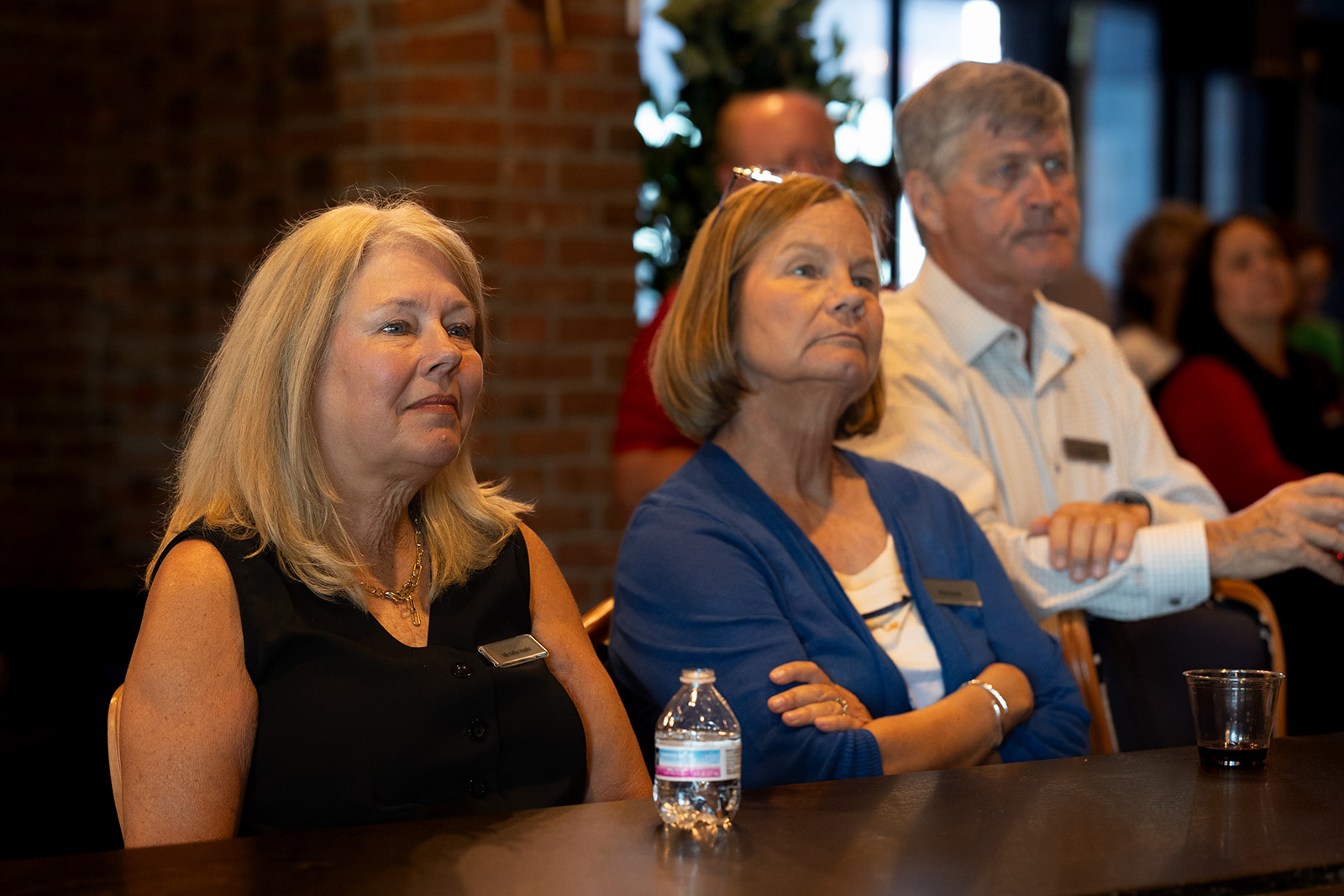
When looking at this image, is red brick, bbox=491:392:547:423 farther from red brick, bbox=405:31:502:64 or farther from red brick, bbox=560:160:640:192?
red brick, bbox=405:31:502:64

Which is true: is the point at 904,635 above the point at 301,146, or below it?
below

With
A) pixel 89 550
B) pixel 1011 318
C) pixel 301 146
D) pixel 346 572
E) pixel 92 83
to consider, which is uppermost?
pixel 92 83

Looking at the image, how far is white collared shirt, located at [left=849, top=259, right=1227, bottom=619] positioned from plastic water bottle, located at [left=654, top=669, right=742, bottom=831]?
3.85ft

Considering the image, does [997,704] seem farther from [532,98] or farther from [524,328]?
[532,98]

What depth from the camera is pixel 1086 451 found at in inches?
104

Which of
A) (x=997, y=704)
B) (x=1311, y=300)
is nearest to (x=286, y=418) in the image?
(x=997, y=704)

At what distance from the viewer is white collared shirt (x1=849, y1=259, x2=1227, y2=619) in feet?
7.41

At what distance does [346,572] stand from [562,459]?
1732 mm

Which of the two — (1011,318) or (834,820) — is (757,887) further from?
(1011,318)

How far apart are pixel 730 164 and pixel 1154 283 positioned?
2117 mm

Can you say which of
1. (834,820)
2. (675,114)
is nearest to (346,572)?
(834,820)

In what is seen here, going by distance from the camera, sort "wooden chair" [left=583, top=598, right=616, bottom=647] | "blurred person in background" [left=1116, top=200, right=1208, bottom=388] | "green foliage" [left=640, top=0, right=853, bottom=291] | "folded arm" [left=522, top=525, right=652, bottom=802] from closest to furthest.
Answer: "folded arm" [left=522, top=525, right=652, bottom=802]
"wooden chair" [left=583, top=598, right=616, bottom=647]
"green foliage" [left=640, top=0, right=853, bottom=291]
"blurred person in background" [left=1116, top=200, right=1208, bottom=388]

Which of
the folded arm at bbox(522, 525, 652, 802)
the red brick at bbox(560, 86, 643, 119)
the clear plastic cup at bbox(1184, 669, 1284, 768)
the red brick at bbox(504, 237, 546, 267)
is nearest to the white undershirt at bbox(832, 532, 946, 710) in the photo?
the folded arm at bbox(522, 525, 652, 802)

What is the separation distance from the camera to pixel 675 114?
140 inches
